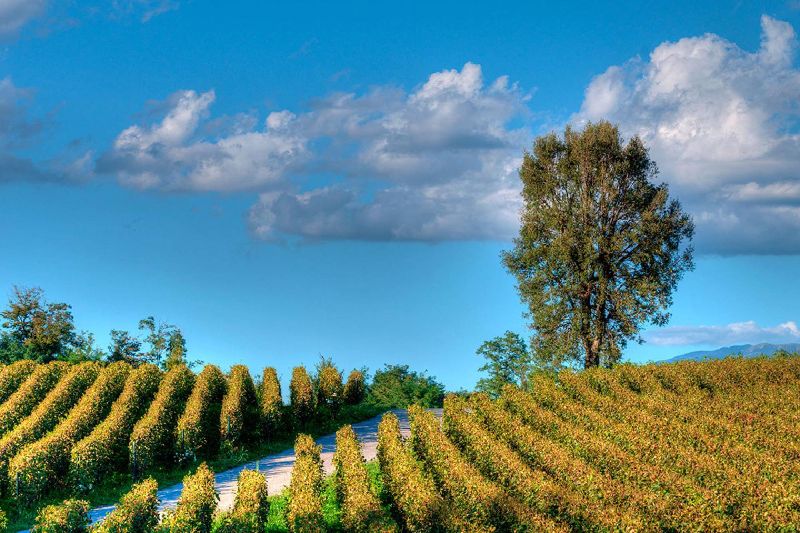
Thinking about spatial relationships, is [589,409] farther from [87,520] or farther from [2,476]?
[2,476]

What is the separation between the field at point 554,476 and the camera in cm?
1844

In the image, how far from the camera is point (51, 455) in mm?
28297

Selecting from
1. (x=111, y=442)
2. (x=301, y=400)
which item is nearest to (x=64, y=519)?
(x=111, y=442)

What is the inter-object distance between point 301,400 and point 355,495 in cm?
1981

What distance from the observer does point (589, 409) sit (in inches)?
1267

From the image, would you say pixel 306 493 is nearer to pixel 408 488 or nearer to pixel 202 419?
pixel 408 488

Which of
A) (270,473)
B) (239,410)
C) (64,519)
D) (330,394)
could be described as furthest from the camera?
(330,394)

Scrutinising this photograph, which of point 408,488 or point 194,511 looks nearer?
point 194,511

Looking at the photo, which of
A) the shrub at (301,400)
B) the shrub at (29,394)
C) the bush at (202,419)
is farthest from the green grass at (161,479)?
the shrub at (29,394)

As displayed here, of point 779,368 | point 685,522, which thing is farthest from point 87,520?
point 779,368

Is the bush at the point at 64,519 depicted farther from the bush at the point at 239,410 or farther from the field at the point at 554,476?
the bush at the point at 239,410

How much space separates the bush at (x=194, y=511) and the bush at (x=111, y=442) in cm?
844

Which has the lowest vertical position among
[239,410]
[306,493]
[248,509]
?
[248,509]

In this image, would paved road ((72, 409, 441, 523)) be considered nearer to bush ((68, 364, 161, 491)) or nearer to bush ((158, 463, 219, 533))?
bush ((68, 364, 161, 491))
